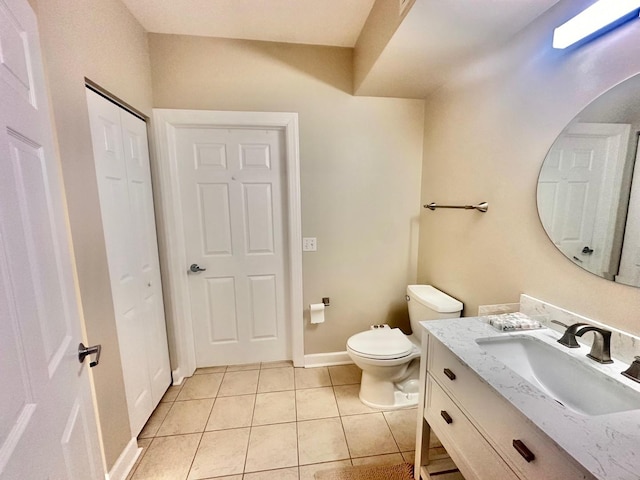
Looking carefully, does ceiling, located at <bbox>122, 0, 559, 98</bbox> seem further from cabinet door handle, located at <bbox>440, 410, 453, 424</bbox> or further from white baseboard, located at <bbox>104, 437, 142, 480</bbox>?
white baseboard, located at <bbox>104, 437, 142, 480</bbox>

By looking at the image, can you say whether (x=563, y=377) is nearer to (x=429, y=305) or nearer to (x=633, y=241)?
(x=633, y=241)

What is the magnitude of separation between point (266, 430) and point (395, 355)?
911 mm

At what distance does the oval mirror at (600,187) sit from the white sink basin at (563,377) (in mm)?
325

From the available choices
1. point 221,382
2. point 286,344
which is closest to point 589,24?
point 286,344

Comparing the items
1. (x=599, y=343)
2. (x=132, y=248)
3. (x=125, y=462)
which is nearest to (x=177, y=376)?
(x=125, y=462)

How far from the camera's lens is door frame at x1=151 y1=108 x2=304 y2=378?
1895 mm

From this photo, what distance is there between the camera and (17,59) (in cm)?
64

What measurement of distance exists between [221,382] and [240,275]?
2.73 feet

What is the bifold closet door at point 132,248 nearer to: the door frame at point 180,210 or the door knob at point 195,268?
the door frame at point 180,210

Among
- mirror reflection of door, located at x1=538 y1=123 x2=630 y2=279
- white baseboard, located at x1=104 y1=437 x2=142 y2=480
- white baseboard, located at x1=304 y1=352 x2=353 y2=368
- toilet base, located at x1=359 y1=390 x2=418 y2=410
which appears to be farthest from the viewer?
white baseboard, located at x1=304 y1=352 x2=353 y2=368

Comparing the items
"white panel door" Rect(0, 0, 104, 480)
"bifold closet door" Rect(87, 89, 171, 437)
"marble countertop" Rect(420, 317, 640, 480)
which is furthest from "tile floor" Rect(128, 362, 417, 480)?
"marble countertop" Rect(420, 317, 640, 480)

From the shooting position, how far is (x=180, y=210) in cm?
202

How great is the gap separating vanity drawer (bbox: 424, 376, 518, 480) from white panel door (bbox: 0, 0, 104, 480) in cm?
114

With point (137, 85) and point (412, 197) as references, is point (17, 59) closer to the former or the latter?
point (137, 85)
